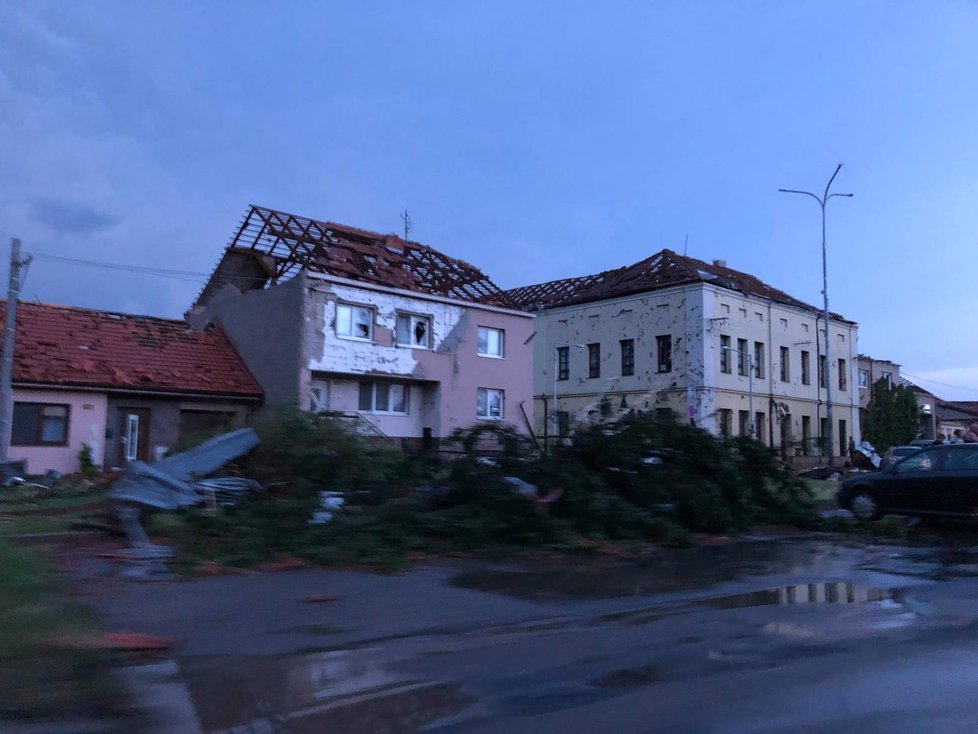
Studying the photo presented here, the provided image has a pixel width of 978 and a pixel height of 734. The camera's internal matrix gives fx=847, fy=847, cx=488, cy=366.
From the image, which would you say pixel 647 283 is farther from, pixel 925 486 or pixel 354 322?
pixel 925 486

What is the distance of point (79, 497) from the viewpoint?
16.9 metres

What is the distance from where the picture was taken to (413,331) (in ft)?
104

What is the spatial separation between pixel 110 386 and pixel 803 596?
2118cm

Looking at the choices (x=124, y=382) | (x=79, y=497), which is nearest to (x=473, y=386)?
(x=124, y=382)

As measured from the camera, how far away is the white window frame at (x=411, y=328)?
3102 centimetres

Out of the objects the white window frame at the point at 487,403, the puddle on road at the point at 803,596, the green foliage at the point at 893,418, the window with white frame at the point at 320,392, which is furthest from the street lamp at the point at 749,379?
the puddle on road at the point at 803,596

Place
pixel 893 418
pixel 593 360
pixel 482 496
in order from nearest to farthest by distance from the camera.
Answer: pixel 482 496 < pixel 593 360 < pixel 893 418

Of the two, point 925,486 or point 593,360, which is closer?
point 925,486

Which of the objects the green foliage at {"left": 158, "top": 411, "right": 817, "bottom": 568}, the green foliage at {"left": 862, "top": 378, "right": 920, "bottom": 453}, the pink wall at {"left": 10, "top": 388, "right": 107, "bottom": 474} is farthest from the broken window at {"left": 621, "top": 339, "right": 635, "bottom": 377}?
the green foliage at {"left": 158, "top": 411, "right": 817, "bottom": 568}

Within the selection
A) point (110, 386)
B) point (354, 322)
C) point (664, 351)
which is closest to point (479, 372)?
point (354, 322)

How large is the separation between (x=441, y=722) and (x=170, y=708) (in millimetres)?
1477

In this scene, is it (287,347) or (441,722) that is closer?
(441,722)

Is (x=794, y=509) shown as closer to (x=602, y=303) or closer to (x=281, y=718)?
(x=281, y=718)

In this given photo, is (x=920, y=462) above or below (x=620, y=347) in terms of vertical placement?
below
